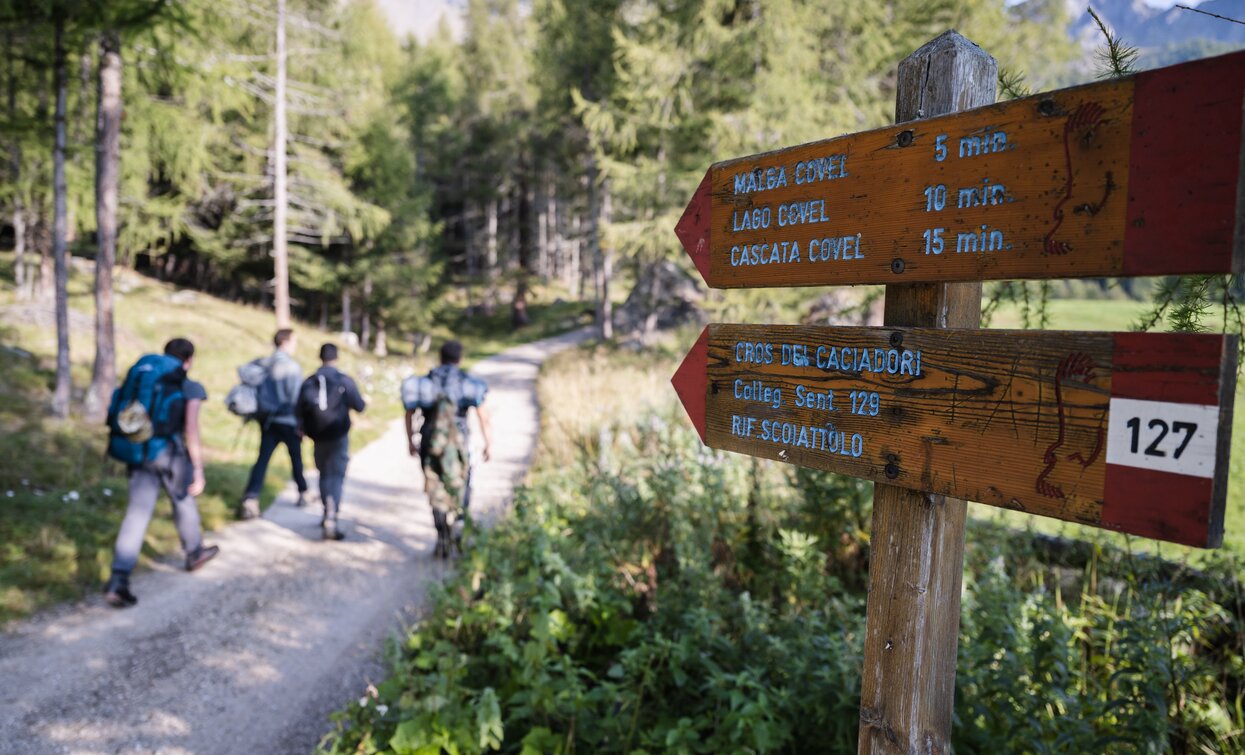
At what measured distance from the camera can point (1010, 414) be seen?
150 cm

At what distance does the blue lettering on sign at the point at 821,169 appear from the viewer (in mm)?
1820

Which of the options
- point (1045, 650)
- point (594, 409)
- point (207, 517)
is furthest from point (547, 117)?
point (1045, 650)

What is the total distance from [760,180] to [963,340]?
0.75 meters

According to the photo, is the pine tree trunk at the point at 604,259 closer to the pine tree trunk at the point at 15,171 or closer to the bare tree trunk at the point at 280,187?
the bare tree trunk at the point at 280,187

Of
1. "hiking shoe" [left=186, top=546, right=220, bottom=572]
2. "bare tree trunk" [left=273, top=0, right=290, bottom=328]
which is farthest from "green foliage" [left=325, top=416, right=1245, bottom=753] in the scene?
"bare tree trunk" [left=273, top=0, right=290, bottom=328]

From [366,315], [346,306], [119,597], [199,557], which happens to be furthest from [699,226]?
[366,315]

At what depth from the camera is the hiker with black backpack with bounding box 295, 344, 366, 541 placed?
6504mm

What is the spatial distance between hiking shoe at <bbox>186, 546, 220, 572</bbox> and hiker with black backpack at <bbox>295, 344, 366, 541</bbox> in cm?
99

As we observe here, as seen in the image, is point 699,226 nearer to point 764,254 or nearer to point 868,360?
point 764,254

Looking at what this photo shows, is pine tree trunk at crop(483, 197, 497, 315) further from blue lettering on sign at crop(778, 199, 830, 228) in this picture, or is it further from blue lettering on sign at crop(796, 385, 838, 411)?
blue lettering on sign at crop(796, 385, 838, 411)

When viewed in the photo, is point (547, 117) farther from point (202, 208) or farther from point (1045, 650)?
point (1045, 650)

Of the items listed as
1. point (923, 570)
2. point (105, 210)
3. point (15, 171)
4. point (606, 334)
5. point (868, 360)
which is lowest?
point (923, 570)

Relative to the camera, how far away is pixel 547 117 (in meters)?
22.6

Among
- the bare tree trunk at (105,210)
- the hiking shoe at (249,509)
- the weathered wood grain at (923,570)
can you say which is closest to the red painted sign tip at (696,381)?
the weathered wood grain at (923,570)
